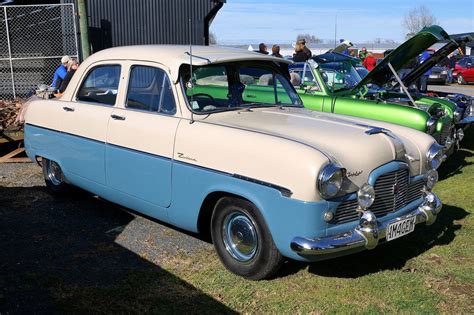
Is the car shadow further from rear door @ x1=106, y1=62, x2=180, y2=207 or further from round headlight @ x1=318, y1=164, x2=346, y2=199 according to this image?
round headlight @ x1=318, y1=164, x2=346, y2=199

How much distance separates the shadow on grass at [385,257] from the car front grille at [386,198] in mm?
569

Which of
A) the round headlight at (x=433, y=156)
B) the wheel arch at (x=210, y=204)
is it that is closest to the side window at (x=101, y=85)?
the wheel arch at (x=210, y=204)

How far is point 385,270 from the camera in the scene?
13.3ft

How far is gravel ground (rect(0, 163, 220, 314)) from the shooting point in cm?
374

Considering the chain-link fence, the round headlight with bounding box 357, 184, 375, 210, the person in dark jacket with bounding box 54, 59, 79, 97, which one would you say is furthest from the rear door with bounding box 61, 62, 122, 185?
the chain-link fence

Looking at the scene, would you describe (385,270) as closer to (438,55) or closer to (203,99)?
(203,99)

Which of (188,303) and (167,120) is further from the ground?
(167,120)

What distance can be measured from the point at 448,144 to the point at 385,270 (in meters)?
3.74

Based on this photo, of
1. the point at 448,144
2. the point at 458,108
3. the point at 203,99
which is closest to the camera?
the point at 203,99

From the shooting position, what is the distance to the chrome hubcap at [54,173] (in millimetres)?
5857

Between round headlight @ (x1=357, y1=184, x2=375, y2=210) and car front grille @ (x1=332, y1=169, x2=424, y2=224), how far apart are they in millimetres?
50

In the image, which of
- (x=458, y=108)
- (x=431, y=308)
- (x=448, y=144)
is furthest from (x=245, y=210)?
(x=458, y=108)

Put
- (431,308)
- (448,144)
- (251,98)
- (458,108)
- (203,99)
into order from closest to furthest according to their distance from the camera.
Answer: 1. (431,308)
2. (203,99)
3. (251,98)
4. (448,144)
5. (458,108)

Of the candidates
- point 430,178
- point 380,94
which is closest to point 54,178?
point 430,178
